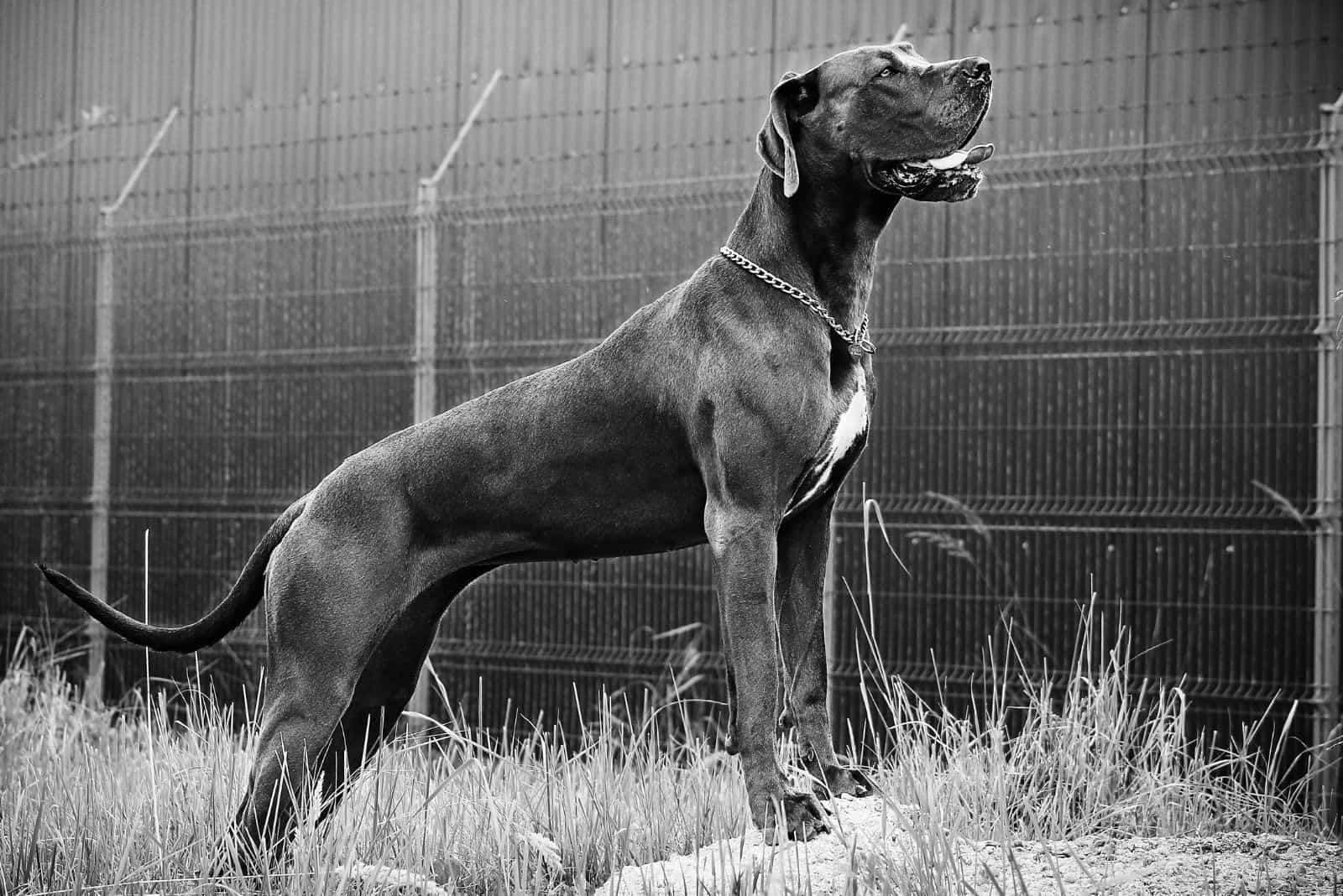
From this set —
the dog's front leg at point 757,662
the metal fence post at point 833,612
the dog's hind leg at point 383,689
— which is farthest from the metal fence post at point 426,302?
the dog's front leg at point 757,662

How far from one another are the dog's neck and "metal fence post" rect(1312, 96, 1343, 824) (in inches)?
130

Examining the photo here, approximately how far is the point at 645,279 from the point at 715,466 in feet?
13.6

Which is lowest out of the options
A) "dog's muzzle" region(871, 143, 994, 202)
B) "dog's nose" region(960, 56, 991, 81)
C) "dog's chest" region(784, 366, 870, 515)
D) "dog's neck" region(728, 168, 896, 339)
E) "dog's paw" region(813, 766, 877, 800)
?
"dog's paw" region(813, 766, 877, 800)

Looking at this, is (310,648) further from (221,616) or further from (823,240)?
(823,240)

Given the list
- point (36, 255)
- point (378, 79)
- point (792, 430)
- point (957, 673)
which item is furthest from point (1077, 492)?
point (36, 255)

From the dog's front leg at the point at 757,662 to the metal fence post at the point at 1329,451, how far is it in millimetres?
3567

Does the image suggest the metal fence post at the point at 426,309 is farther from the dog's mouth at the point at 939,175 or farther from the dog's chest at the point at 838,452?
the dog's mouth at the point at 939,175

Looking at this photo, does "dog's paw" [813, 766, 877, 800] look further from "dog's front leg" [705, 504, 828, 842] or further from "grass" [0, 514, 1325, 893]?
"dog's front leg" [705, 504, 828, 842]

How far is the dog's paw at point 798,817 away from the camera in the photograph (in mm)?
3143

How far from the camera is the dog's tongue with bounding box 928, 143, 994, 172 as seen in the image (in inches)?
127


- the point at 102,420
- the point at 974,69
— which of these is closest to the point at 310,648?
the point at 974,69

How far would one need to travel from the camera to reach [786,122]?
10.9ft

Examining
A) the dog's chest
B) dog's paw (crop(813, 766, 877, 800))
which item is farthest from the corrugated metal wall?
the dog's chest

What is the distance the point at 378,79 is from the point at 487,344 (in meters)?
2.18
